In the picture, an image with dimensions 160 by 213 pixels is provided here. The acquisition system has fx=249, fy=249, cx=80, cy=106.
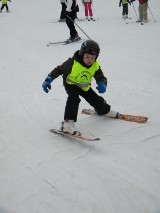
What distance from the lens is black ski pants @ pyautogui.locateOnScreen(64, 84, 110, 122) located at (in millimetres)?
3520

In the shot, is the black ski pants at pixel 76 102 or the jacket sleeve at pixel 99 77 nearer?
the black ski pants at pixel 76 102

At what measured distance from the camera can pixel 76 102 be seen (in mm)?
3555

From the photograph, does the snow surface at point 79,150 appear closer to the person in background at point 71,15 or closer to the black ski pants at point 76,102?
the black ski pants at point 76,102

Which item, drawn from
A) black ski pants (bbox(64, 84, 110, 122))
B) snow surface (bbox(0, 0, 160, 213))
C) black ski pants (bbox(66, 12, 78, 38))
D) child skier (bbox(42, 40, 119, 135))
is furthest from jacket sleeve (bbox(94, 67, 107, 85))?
black ski pants (bbox(66, 12, 78, 38))

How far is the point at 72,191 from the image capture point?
245 cm

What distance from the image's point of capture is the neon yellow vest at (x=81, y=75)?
3.52m

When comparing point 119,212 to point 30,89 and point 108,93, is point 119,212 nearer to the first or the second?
point 108,93

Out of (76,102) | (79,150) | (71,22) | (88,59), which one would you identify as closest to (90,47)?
(88,59)

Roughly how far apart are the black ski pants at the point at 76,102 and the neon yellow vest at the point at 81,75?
0.27 feet

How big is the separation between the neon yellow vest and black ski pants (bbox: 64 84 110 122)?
0.27 feet

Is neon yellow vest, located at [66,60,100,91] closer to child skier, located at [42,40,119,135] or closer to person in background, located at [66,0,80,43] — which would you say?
child skier, located at [42,40,119,135]

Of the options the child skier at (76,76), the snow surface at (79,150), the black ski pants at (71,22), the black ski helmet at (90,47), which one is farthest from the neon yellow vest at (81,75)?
the black ski pants at (71,22)

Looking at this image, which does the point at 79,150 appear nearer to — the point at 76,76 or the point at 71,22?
the point at 76,76

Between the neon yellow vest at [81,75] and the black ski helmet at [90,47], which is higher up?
the black ski helmet at [90,47]
